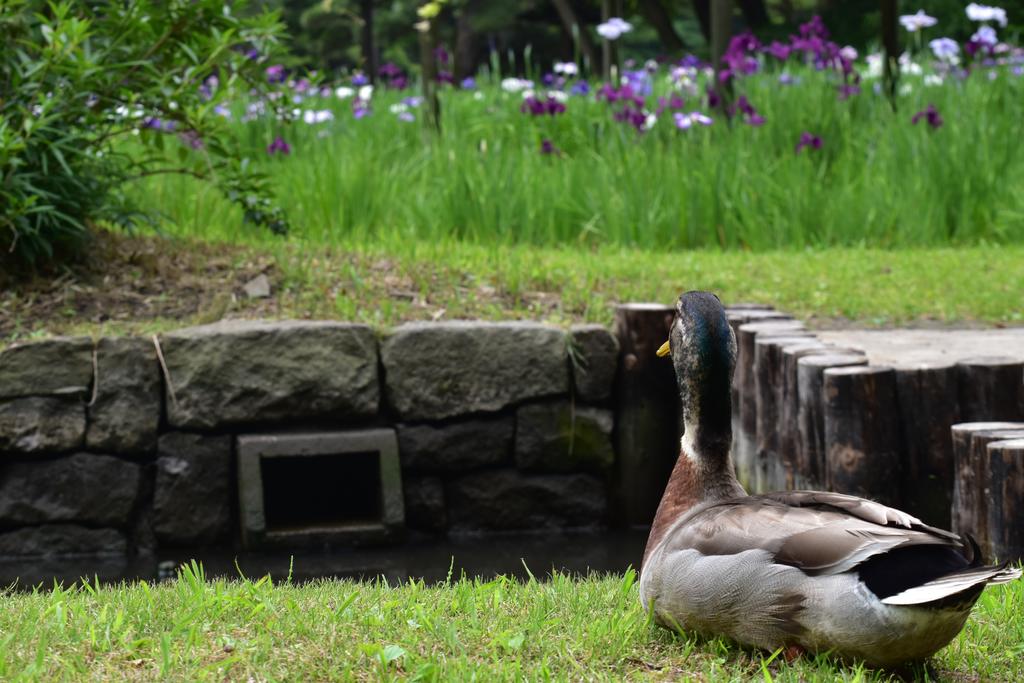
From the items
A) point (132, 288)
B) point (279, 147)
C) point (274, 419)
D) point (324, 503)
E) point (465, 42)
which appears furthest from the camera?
point (465, 42)

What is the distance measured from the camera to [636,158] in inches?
359

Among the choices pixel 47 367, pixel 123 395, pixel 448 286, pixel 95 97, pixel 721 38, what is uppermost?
pixel 721 38

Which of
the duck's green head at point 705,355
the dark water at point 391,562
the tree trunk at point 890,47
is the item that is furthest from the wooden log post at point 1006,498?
the tree trunk at point 890,47

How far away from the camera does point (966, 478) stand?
3.99m

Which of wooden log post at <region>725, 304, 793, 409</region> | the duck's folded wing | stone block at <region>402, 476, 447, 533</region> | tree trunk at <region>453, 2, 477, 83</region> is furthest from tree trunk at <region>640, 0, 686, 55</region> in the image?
the duck's folded wing

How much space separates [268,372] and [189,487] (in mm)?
645

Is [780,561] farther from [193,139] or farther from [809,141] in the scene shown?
[809,141]

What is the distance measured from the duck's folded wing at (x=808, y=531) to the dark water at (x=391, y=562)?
238 centimetres

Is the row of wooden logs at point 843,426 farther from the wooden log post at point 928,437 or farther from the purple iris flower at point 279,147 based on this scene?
the purple iris flower at point 279,147

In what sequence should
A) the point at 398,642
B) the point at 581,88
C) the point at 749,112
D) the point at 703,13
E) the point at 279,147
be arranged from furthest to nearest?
the point at 703,13, the point at 581,88, the point at 749,112, the point at 279,147, the point at 398,642

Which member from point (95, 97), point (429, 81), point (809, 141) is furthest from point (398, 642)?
point (809, 141)

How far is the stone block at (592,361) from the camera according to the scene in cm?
606

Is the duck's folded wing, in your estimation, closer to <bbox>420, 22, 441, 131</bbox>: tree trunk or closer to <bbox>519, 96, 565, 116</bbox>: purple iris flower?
<bbox>420, 22, 441, 131</bbox>: tree trunk

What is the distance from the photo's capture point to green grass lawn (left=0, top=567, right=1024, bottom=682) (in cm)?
278
